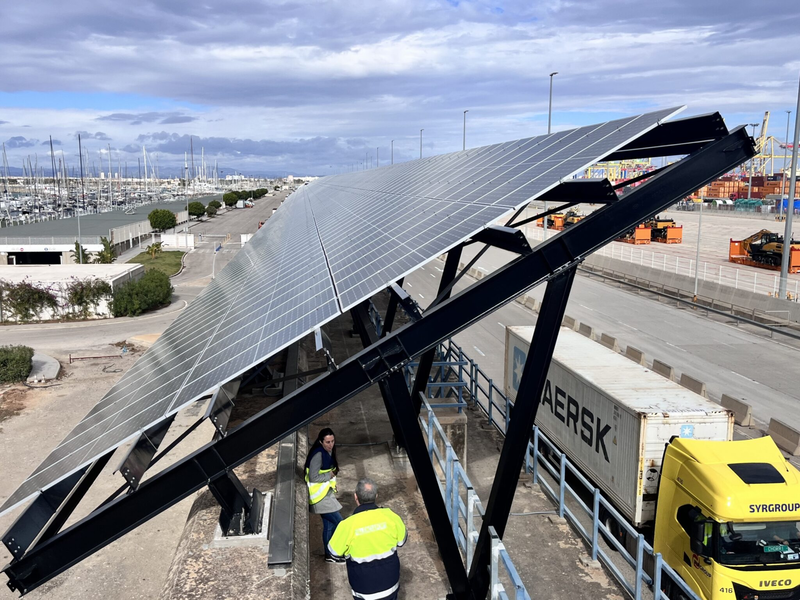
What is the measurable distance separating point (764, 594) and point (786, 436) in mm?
9192

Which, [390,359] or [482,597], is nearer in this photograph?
[390,359]

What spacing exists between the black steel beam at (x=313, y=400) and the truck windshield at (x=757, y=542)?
14.1 feet

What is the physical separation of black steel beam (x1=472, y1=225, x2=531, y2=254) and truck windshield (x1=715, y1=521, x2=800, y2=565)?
4.49m

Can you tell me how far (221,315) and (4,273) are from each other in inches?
1326

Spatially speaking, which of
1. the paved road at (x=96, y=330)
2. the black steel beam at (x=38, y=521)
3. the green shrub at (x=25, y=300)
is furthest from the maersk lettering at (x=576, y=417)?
the green shrub at (x=25, y=300)

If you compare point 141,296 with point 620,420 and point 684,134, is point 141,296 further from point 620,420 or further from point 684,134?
point 684,134

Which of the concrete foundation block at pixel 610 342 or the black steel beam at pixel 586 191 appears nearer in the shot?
the black steel beam at pixel 586 191

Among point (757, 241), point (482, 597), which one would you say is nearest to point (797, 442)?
point (482, 597)

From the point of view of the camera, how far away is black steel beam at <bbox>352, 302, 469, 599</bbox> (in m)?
6.85

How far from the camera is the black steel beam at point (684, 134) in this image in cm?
724

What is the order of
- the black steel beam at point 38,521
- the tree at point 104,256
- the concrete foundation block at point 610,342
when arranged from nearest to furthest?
the black steel beam at point 38,521, the concrete foundation block at point 610,342, the tree at point 104,256

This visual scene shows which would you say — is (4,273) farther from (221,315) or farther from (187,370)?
(187,370)

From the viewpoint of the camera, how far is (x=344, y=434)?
1409 centimetres

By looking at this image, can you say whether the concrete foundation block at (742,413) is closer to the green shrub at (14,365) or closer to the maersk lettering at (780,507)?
the maersk lettering at (780,507)
